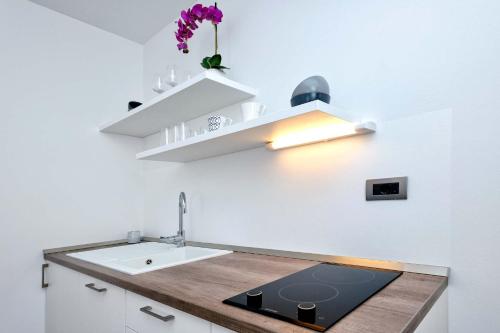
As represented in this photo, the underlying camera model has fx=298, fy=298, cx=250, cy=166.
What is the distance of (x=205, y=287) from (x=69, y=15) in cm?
223

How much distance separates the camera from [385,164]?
1.14 meters

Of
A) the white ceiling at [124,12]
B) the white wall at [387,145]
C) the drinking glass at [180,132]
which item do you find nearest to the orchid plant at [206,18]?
the white wall at [387,145]

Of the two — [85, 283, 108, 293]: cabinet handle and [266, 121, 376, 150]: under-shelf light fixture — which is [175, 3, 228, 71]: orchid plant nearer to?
[266, 121, 376, 150]: under-shelf light fixture

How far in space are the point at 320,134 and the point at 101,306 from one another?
3.86ft

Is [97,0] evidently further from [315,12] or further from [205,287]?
[205,287]

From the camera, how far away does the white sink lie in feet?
5.34

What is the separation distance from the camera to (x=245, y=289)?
0.93 m

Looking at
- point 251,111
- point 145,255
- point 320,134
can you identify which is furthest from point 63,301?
point 320,134

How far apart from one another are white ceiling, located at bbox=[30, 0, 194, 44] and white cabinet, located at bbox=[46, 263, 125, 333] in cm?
172

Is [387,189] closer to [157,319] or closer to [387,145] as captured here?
[387,145]

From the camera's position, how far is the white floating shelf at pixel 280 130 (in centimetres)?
108

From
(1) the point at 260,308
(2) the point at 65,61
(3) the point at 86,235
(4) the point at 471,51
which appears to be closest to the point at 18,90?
(2) the point at 65,61

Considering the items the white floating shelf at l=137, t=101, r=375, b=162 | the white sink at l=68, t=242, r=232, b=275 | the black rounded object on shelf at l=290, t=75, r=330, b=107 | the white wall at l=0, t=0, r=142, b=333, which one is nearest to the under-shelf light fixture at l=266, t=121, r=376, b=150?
the white floating shelf at l=137, t=101, r=375, b=162

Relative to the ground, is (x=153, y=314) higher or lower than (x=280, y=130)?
lower
